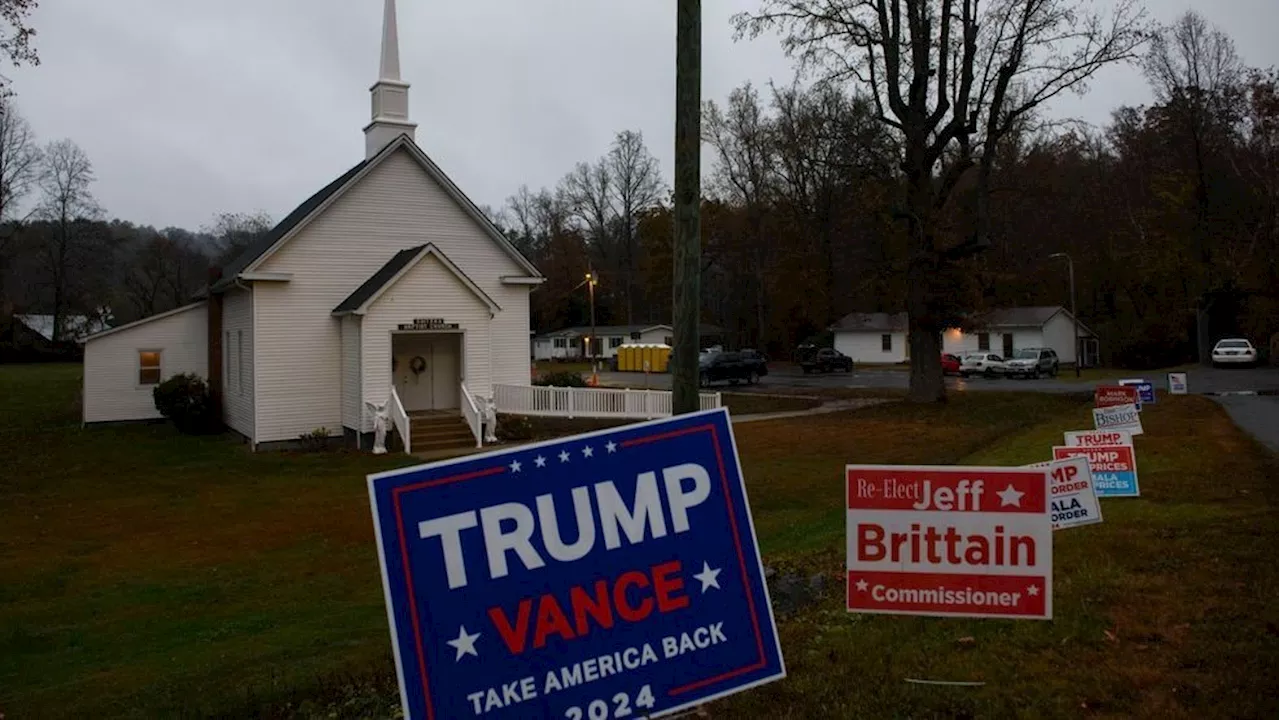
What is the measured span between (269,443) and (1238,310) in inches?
2286

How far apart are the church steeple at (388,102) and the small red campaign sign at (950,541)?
22501 mm

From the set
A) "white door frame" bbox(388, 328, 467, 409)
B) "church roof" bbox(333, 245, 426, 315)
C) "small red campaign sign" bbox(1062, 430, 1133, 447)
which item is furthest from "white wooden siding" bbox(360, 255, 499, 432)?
"small red campaign sign" bbox(1062, 430, 1133, 447)

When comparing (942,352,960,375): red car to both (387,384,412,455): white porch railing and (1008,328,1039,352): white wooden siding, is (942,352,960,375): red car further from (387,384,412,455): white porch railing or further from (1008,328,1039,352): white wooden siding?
(387,384,412,455): white porch railing

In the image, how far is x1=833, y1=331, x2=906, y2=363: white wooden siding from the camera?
6381 cm

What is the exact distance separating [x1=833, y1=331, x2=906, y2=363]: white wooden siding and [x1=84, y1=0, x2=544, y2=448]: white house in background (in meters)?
44.5

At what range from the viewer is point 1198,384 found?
115 feet

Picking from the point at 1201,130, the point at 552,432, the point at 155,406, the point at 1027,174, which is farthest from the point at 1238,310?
the point at 155,406

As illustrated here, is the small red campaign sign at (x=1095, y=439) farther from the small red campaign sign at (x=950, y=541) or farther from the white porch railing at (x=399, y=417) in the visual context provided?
the white porch railing at (x=399, y=417)

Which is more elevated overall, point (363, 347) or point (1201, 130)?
point (1201, 130)

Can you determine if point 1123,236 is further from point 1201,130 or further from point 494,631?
point 494,631

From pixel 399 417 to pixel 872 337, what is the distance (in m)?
50.0

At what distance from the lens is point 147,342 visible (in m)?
26.5

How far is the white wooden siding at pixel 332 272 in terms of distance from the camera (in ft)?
70.4

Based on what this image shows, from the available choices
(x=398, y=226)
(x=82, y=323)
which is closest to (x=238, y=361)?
(x=398, y=226)
